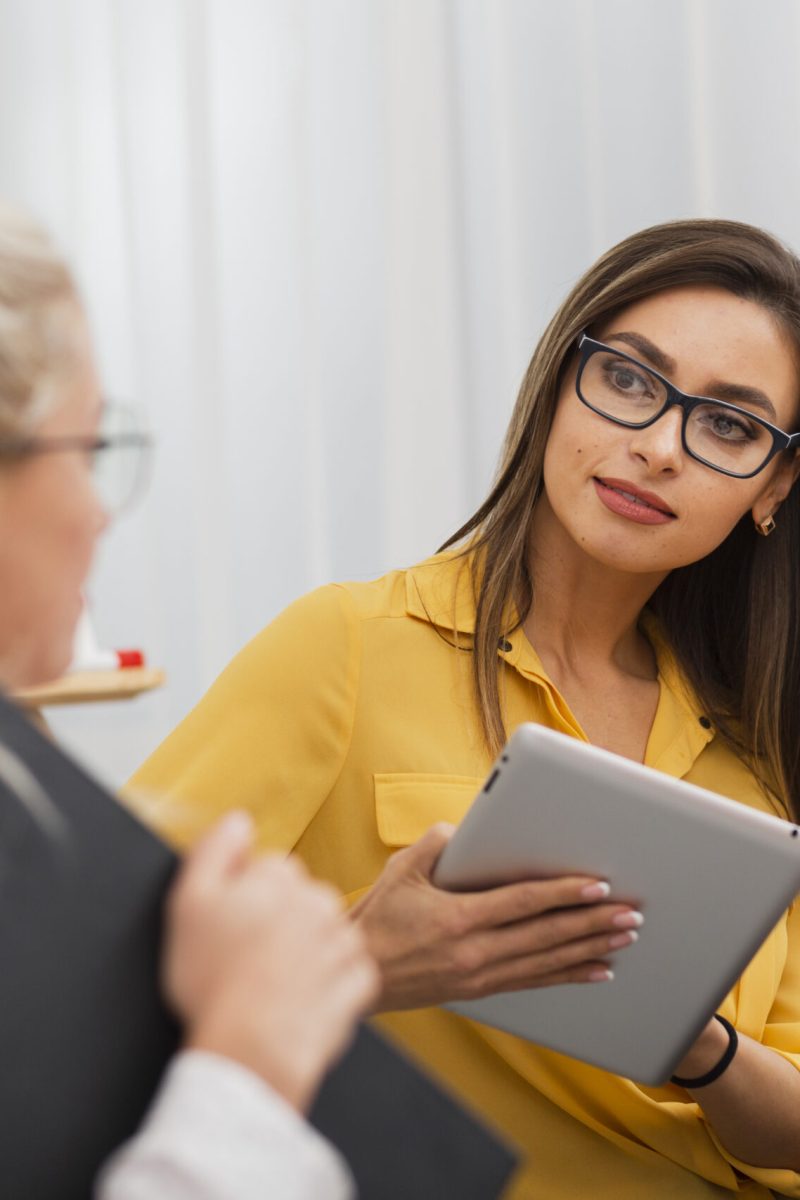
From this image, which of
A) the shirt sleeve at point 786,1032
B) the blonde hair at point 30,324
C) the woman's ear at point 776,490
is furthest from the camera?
the woman's ear at point 776,490

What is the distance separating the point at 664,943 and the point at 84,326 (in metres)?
0.67

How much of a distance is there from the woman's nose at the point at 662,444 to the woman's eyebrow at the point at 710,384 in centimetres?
5

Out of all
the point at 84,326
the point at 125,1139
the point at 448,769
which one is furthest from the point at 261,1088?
the point at 448,769

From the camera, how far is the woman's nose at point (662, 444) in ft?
4.61

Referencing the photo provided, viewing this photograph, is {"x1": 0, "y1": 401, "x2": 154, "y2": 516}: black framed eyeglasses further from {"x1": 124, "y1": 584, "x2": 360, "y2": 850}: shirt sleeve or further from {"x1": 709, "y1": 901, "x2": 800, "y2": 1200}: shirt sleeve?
{"x1": 709, "y1": 901, "x2": 800, "y2": 1200}: shirt sleeve

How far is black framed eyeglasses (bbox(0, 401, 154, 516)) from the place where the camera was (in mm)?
690

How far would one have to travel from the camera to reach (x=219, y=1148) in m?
0.57

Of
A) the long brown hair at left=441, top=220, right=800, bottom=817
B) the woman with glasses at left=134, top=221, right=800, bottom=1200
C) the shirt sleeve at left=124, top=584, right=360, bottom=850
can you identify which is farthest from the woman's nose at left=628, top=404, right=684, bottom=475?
the shirt sleeve at left=124, top=584, right=360, bottom=850

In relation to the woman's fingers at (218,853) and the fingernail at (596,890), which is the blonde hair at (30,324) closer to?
the woman's fingers at (218,853)

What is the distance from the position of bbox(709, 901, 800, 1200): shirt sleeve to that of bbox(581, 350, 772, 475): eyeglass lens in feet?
1.63

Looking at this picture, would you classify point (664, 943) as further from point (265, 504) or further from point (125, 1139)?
point (265, 504)

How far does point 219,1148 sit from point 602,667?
41.9 inches

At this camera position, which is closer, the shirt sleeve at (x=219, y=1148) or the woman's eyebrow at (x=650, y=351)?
the shirt sleeve at (x=219, y=1148)

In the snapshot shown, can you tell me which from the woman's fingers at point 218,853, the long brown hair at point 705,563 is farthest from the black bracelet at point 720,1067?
the woman's fingers at point 218,853
